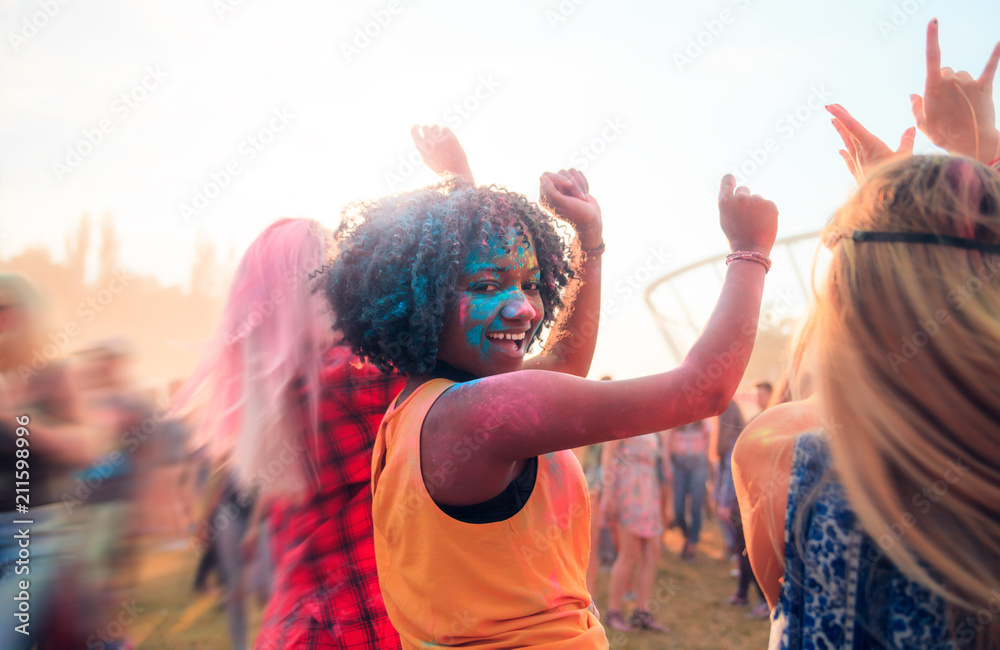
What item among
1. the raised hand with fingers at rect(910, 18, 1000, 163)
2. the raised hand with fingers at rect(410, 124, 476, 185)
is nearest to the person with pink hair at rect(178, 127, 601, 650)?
the raised hand with fingers at rect(410, 124, 476, 185)

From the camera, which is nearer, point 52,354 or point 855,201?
point 855,201

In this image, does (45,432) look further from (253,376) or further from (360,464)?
(360,464)

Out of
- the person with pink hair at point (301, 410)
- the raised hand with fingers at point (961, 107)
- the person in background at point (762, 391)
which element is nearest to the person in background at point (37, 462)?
the person with pink hair at point (301, 410)

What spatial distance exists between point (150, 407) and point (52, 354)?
1.28 meters

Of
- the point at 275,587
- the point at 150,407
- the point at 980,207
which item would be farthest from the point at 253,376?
the point at 150,407

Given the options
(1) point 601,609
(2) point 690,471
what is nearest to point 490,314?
(1) point 601,609

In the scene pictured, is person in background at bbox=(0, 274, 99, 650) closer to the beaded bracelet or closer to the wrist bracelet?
the wrist bracelet

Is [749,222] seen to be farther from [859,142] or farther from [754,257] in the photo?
[859,142]

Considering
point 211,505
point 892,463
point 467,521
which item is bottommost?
point 211,505

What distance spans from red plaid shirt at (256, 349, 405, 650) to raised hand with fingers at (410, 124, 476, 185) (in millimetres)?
788

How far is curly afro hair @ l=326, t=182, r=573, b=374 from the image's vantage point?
1.48 m

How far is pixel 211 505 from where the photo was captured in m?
3.28

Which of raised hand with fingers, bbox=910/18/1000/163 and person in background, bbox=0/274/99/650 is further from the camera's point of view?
person in background, bbox=0/274/99/650

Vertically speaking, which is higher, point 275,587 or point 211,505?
point 275,587
